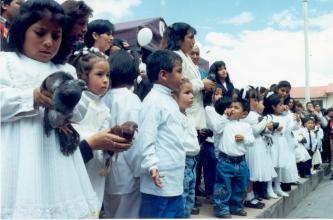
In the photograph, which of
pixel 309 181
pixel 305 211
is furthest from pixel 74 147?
pixel 309 181

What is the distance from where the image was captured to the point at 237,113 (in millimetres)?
3781

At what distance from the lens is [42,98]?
144cm

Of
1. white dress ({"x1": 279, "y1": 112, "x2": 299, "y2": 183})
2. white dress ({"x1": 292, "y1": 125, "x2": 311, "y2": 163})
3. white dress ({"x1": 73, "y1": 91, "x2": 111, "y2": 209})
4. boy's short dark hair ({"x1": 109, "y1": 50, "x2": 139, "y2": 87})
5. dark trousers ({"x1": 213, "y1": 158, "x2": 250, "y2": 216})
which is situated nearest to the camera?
white dress ({"x1": 73, "y1": 91, "x2": 111, "y2": 209})

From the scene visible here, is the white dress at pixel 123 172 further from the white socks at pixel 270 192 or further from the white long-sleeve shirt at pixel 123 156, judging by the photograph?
the white socks at pixel 270 192

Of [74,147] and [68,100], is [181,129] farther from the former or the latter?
[68,100]

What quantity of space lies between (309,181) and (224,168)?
403 centimetres

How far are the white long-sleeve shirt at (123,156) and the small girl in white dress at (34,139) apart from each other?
2.31ft

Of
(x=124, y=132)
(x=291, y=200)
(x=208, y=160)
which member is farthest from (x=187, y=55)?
(x=291, y=200)

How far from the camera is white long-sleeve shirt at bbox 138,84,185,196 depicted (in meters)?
2.41

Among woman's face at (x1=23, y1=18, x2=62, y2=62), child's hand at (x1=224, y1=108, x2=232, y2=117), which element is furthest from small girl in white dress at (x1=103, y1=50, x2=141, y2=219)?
child's hand at (x1=224, y1=108, x2=232, y2=117)

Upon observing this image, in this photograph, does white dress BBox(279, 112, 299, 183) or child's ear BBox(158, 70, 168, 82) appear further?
white dress BBox(279, 112, 299, 183)

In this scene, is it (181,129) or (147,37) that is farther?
(147,37)

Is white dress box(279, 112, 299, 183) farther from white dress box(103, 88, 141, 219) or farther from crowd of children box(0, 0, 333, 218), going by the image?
white dress box(103, 88, 141, 219)

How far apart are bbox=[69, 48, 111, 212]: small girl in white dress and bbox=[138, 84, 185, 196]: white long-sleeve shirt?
0.28m
